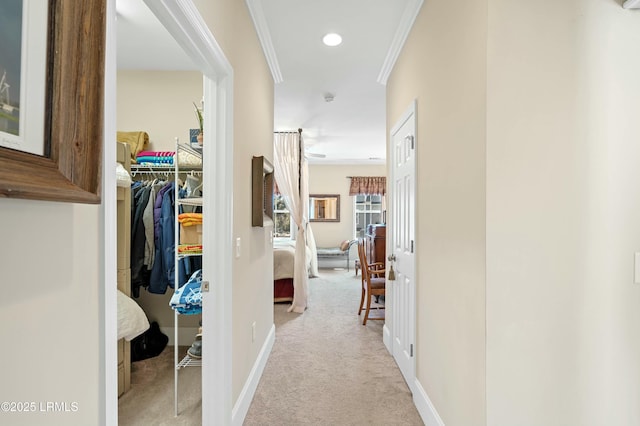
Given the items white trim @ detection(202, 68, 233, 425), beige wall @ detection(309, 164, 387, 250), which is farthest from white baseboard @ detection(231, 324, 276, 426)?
beige wall @ detection(309, 164, 387, 250)

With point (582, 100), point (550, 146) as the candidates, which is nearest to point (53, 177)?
point (550, 146)

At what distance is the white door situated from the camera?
2.29 m

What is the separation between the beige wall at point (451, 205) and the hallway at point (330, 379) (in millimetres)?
357

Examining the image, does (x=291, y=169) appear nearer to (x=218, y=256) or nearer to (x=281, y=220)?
(x=218, y=256)

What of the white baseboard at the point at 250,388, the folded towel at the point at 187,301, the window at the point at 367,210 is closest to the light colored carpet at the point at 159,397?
the white baseboard at the point at 250,388

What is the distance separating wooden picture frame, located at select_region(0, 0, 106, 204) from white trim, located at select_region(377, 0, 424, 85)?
2017mm

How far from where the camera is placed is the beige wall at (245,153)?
1.76 metres

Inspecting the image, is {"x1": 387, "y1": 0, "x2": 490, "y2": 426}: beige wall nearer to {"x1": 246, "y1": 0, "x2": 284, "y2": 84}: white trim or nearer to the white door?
the white door

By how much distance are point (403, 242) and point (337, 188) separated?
5.79 meters

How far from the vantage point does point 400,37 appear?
2488 millimetres

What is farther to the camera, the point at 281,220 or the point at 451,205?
the point at 281,220

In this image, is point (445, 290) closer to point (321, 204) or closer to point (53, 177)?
point (53, 177)

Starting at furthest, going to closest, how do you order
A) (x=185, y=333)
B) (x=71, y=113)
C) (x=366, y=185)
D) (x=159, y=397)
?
(x=366, y=185) < (x=185, y=333) < (x=159, y=397) < (x=71, y=113)

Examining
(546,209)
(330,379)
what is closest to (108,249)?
(546,209)
